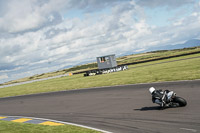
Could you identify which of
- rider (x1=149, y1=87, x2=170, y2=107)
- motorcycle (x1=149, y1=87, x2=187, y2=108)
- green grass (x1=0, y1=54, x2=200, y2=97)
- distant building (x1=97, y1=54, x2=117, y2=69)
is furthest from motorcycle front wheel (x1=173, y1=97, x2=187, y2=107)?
distant building (x1=97, y1=54, x2=117, y2=69)

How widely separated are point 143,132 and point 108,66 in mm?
41828

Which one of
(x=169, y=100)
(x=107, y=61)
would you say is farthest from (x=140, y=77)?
(x=107, y=61)

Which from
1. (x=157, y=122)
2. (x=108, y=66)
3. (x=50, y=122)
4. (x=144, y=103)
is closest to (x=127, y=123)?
(x=157, y=122)

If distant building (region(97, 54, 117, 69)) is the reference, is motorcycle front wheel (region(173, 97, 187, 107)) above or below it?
below

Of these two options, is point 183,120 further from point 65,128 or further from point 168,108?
point 65,128

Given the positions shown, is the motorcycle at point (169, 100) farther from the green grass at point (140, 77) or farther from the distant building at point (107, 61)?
the distant building at point (107, 61)

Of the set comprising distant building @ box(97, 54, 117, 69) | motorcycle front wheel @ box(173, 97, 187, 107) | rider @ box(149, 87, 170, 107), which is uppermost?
distant building @ box(97, 54, 117, 69)

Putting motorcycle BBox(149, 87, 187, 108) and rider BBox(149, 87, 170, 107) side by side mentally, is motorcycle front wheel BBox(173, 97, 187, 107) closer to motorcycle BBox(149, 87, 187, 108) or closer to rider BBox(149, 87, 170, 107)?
motorcycle BBox(149, 87, 187, 108)

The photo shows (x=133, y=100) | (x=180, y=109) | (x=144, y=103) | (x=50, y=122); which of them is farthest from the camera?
(x=133, y=100)

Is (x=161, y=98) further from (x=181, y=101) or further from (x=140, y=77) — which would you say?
(x=140, y=77)

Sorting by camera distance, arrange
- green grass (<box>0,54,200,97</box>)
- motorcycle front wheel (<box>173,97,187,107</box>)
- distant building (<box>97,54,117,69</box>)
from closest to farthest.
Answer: motorcycle front wheel (<box>173,97,187,107</box>)
green grass (<box>0,54,200,97</box>)
distant building (<box>97,54,117,69</box>)

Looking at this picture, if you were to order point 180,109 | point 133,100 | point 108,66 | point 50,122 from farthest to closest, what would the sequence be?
point 108,66, point 133,100, point 50,122, point 180,109

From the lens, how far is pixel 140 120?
9.17 meters

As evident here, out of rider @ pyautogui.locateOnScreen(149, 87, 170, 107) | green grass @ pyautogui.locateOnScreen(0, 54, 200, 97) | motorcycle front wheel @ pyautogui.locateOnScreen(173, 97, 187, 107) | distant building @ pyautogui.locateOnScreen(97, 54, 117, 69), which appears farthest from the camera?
distant building @ pyautogui.locateOnScreen(97, 54, 117, 69)
